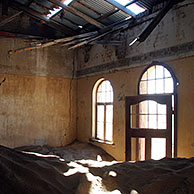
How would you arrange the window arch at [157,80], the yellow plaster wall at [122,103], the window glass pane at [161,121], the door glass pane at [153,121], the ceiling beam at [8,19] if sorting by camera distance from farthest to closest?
the ceiling beam at [8,19], the door glass pane at [153,121], the window glass pane at [161,121], the window arch at [157,80], the yellow plaster wall at [122,103]

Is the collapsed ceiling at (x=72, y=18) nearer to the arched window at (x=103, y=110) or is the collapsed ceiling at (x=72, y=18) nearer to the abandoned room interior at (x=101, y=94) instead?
the abandoned room interior at (x=101, y=94)

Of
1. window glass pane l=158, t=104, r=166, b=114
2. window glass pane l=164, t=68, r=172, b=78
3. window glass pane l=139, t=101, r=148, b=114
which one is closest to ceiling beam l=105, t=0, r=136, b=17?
window glass pane l=164, t=68, r=172, b=78

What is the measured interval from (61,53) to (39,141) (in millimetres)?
4245

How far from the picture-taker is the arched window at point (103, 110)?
28.6 feet

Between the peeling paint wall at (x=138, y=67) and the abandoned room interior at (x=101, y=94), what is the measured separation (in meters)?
0.03

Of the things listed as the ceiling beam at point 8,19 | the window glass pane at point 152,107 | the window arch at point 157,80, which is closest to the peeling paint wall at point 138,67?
the window arch at point 157,80

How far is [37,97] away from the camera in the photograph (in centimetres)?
941

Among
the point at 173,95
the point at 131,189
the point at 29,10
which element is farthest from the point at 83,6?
the point at 131,189

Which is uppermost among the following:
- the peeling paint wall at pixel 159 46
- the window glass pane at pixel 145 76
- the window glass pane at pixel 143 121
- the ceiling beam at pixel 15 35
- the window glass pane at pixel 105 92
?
the ceiling beam at pixel 15 35

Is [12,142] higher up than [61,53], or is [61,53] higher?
[61,53]

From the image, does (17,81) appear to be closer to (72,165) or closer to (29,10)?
(29,10)

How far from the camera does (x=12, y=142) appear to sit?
8773mm

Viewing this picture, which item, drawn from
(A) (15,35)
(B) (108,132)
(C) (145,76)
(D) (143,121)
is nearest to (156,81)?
(C) (145,76)

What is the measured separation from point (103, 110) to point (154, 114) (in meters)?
2.74
